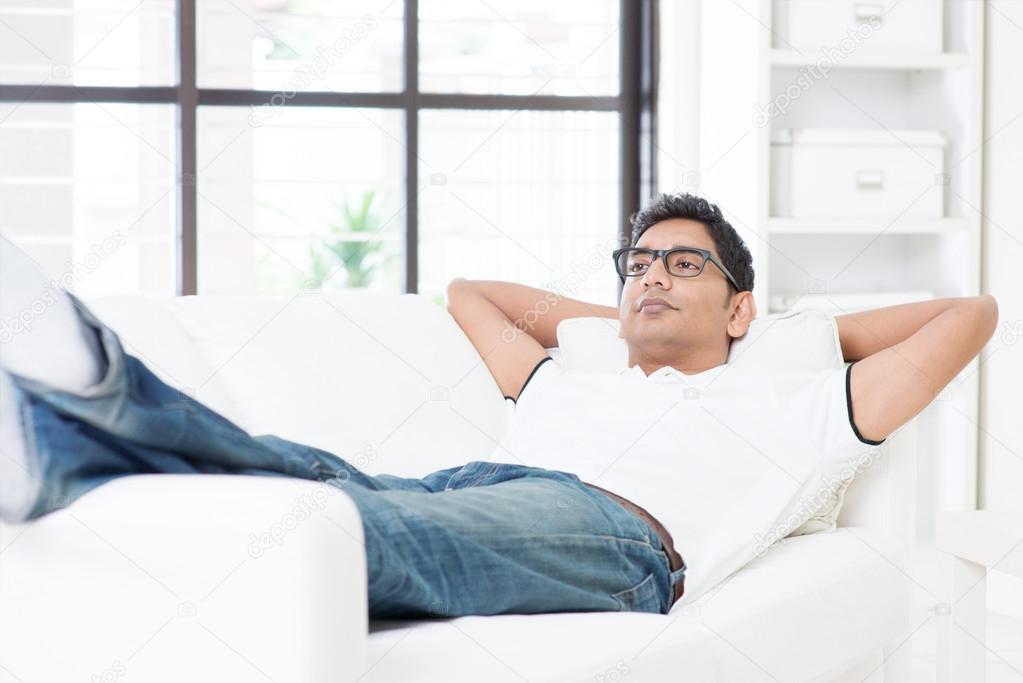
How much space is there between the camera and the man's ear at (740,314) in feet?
6.16

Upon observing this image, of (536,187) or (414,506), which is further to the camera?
(536,187)

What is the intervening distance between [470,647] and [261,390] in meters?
0.77

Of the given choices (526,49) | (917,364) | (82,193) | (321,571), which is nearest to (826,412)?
(917,364)

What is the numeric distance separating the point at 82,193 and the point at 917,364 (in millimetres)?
3216

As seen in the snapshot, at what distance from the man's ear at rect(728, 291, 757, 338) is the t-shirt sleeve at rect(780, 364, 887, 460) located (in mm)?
195

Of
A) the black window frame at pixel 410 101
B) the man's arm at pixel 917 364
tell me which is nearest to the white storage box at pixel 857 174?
the black window frame at pixel 410 101

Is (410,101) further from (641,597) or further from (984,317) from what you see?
(641,597)

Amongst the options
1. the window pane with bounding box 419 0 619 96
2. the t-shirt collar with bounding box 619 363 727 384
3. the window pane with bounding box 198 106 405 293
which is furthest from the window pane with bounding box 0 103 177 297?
the t-shirt collar with bounding box 619 363 727 384

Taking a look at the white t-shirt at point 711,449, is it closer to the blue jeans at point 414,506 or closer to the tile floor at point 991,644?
the blue jeans at point 414,506

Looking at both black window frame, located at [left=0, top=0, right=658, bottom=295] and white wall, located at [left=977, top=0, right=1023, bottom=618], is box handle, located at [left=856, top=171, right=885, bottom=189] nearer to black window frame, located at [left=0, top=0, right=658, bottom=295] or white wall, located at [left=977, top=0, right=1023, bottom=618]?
white wall, located at [left=977, top=0, right=1023, bottom=618]

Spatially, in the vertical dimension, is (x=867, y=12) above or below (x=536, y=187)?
above

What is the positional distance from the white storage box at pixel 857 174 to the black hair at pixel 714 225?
104 cm

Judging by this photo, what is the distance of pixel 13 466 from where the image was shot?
949mm

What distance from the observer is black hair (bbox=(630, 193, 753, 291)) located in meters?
1.90
